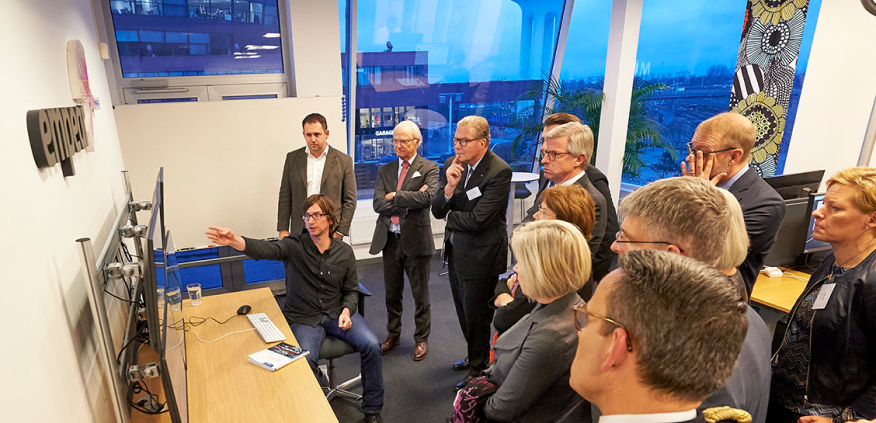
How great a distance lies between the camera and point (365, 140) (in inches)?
213

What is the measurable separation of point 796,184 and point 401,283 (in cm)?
271

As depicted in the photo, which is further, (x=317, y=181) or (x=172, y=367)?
(x=317, y=181)

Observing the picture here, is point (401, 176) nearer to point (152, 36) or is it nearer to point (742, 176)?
point (742, 176)

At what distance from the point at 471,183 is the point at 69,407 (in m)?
2.14

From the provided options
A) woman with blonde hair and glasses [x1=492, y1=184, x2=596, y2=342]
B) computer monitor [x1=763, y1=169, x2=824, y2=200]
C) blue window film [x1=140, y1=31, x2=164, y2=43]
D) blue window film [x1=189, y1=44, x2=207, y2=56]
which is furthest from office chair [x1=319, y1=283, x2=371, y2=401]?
blue window film [x1=140, y1=31, x2=164, y2=43]

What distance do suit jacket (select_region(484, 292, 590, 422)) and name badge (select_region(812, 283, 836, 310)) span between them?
2.96 feet

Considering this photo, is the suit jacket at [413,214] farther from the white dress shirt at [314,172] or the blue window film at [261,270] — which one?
the blue window film at [261,270]

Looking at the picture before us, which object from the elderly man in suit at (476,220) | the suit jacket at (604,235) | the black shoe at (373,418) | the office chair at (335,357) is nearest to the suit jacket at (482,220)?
the elderly man in suit at (476,220)

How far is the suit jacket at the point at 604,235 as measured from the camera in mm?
2686

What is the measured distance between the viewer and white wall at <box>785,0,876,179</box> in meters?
4.19

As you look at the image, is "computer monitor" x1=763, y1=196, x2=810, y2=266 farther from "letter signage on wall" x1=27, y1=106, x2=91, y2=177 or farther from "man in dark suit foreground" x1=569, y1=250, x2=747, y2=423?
"letter signage on wall" x1=27, y1=106, x2=91, y2=177

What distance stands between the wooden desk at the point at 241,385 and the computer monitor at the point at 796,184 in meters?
2.95

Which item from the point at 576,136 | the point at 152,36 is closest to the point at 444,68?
the point at 152,36

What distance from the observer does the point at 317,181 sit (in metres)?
3.74
